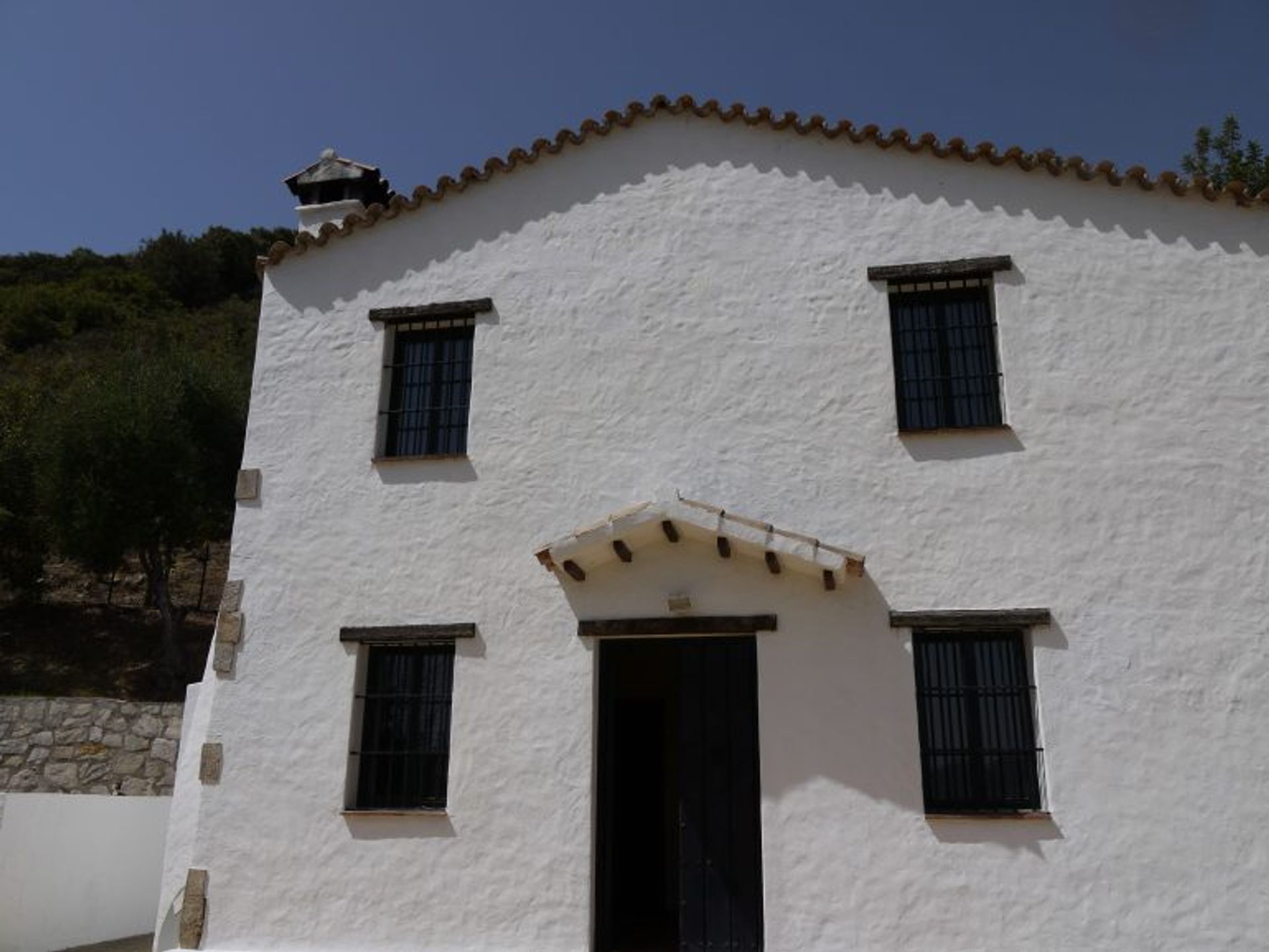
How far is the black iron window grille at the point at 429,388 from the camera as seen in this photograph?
9.64 m

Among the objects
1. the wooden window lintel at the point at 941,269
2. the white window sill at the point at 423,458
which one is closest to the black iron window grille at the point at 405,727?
the white window sill at the point at 423,458

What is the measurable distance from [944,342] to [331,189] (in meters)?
6.58

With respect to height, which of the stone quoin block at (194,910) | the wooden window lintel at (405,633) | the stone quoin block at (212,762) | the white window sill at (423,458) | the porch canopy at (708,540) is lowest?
the stone quoin block at (194,910)

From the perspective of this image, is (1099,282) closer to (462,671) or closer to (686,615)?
(686,615)

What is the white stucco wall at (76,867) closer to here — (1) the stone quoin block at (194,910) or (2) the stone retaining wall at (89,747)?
(2) the stone retaining wall at (89,747)

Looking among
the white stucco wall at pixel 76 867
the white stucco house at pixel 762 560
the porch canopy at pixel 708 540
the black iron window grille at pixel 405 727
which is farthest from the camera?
the white stucco wall at pixel 76 867

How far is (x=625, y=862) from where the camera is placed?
39.3ft

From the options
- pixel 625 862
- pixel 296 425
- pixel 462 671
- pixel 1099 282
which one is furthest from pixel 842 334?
pixel 625 862

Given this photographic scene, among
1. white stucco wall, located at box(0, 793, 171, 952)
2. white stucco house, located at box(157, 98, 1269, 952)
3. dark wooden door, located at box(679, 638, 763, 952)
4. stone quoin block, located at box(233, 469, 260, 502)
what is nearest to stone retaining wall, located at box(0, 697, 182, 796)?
white stucco wall, located at box(0, 793, 171, 952)

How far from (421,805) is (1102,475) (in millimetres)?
6063

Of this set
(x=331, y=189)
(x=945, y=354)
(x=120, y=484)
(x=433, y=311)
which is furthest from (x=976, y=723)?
(x=120, y=484)

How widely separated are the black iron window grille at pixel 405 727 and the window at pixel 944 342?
4.47 metres

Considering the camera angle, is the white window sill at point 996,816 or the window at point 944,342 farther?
the window at point 944,342

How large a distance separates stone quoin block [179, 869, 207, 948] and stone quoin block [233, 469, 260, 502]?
3.20 metres
